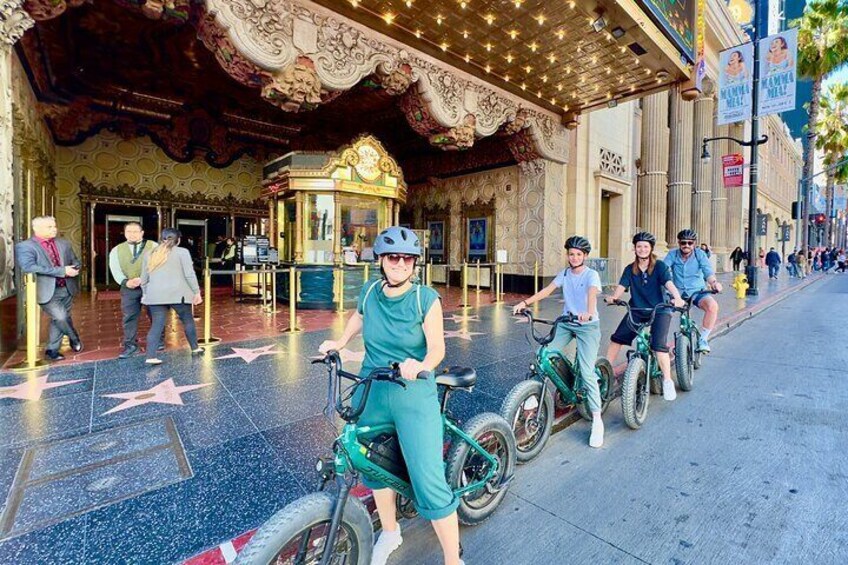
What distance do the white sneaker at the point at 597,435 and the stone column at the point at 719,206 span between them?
89.0ft

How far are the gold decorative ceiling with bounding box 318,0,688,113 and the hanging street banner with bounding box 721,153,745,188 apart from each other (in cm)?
753

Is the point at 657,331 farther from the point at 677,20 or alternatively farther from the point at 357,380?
the point at 677,20

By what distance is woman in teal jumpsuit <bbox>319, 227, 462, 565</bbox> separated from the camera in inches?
75.9

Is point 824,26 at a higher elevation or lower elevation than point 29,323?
higher

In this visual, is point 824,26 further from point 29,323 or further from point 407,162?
point 29,323

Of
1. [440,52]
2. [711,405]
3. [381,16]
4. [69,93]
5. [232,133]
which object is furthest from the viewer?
[232,133]

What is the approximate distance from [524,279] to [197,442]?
Answer: 42.4ft

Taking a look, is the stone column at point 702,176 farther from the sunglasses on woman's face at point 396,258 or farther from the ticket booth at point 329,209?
the sunglasses on woman's face at point 396,258

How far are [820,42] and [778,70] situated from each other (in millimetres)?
16859

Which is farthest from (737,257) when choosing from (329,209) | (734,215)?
(329,209)

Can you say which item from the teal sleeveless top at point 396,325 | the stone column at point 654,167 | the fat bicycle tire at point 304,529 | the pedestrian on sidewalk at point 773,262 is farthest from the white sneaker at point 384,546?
the pedestrian on sidewalk at point 773,262

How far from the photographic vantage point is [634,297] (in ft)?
15.7

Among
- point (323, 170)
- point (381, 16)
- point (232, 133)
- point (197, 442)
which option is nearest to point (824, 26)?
point (381, 16)

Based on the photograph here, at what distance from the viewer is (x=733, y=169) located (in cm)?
1661
